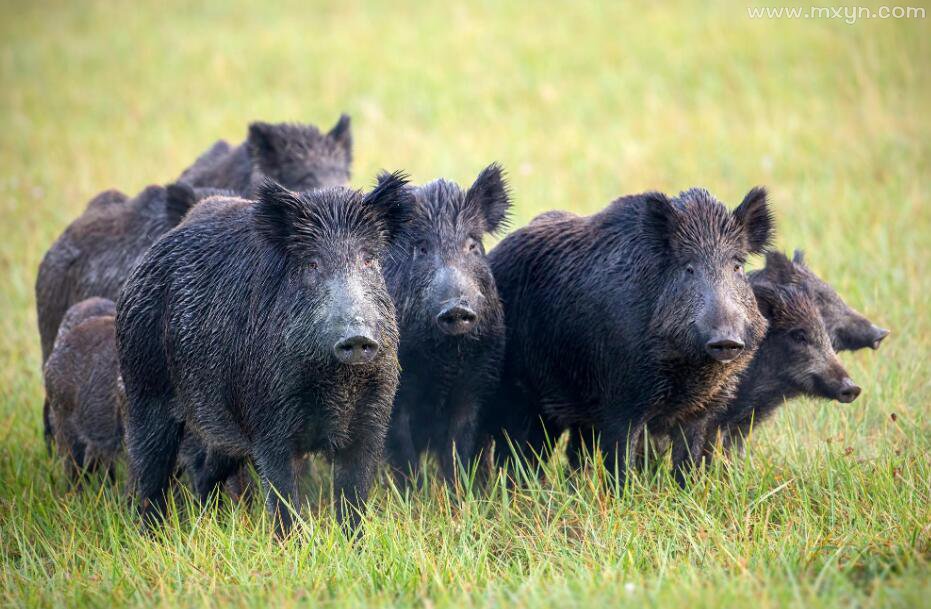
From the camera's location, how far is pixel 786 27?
52.9ft

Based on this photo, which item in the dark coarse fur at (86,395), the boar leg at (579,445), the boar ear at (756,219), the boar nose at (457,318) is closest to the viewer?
the boar nose at (457,318)

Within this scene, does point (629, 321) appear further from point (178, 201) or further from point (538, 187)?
point (538, 187)

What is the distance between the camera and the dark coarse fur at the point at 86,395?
673 centimetres

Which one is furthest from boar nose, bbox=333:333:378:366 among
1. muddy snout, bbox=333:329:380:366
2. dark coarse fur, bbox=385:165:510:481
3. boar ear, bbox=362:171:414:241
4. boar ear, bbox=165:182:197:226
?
boar ear, bbox=165:182:197:226

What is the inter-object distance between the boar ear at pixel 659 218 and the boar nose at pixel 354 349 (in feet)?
5.50

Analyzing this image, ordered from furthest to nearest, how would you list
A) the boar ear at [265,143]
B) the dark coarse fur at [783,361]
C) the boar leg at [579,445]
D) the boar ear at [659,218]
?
the boar ear at [265,143] → the boar leg at [579,445] → the dark coarse fur at [783,361] → the boar ear at [659,218]

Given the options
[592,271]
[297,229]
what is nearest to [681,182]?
[592,271]

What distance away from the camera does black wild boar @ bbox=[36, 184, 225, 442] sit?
26.2 feet

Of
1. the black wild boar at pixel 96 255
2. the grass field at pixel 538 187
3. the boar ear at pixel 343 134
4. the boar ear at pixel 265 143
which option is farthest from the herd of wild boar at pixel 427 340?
the boar ear at pixel 343 134

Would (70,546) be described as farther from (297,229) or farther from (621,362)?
(621,362)

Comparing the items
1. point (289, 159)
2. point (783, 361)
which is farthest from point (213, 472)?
point (289, 159)

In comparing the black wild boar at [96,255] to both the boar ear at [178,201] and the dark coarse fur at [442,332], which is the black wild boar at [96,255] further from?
the dark coarse fur at [442,332]

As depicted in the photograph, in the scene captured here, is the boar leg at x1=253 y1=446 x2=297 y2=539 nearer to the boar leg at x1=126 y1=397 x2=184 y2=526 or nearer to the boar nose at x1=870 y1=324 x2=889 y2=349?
the boar leg at x1=126 y1=397 x2=184 y2=526

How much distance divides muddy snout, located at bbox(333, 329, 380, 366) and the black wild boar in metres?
3.22
